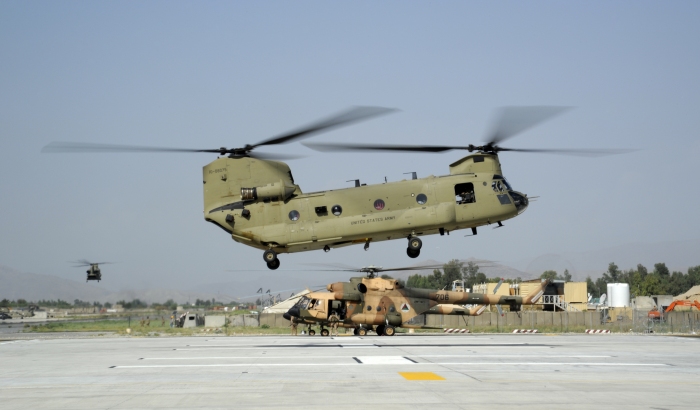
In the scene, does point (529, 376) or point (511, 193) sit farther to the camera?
point (511, 193)

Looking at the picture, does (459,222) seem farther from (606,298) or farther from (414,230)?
(606,298)

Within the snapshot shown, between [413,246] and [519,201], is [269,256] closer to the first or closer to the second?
[413,246]

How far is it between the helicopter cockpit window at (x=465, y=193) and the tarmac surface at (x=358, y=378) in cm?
523

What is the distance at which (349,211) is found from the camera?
25.7 m

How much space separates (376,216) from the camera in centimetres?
2559

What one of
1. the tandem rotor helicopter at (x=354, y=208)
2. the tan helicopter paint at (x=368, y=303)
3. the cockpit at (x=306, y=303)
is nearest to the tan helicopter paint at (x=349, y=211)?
the tandem rotor helicopter at (x=354, y=208)

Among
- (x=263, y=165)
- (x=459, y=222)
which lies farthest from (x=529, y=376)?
(x=263, y=165)

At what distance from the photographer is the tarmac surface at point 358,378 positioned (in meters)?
14.3

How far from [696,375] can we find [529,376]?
4.38 m

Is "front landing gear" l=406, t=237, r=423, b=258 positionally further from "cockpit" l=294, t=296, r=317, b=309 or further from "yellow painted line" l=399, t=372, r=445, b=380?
"cockpit" l=294, t=296, r=317, b=309

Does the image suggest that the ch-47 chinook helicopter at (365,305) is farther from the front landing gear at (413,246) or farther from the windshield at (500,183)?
the windshield at (500,183)

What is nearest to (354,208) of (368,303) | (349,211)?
(349,211)

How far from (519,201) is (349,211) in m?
5.96

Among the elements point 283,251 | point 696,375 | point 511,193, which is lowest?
point 696,375
